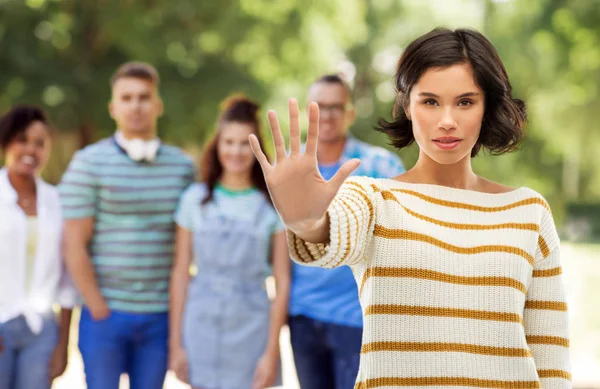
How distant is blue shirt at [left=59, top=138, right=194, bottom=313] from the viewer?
377 centimetres

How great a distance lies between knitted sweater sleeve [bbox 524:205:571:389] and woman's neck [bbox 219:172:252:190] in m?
1.91

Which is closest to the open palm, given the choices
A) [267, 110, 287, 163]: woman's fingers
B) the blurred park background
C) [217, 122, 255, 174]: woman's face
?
[267, 110, 287, 163]: woman's fingers

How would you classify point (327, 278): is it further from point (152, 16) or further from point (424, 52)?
point (152, 16)

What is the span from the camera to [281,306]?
3.76m

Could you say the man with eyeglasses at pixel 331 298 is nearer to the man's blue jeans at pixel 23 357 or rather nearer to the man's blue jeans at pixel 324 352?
the man's blue jeans at pixel 324 352

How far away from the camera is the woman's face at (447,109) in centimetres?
203

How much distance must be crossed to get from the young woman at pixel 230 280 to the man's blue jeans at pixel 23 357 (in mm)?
575

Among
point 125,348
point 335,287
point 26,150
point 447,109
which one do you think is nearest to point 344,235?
point 447,109

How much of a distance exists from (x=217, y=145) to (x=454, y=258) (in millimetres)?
2084

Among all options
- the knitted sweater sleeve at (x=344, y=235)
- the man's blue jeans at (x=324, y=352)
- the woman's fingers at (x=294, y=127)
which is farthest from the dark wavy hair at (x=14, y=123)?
the woman's fingers at (x=294, y=127)

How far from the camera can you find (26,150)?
3879 mm

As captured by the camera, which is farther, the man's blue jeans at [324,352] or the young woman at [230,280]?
the young woman at [230,280]

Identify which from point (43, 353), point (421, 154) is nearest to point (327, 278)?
point (43, 353)

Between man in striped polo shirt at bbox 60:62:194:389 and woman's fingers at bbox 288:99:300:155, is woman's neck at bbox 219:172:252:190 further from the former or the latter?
woman's fingers at bbox 288:99:300:155
